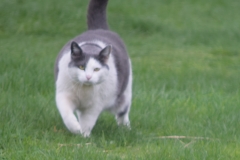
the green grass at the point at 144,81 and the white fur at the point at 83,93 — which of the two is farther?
the white fur at the point at 83,93

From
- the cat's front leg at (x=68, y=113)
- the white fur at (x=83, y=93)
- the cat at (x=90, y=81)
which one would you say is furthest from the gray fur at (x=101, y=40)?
the cat's front leg at (x=68, y=113)

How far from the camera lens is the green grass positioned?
4699mm

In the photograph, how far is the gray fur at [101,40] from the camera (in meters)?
5.38

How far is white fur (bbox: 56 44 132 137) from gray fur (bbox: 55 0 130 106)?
11cm

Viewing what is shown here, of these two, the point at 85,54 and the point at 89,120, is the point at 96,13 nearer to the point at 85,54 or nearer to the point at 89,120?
the point at 85,54

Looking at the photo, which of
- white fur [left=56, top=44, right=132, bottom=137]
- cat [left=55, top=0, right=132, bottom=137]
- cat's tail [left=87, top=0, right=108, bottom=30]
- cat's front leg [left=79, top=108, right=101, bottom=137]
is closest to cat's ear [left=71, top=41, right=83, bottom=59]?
cat [left=55, top=0, right=132, bottom=137]

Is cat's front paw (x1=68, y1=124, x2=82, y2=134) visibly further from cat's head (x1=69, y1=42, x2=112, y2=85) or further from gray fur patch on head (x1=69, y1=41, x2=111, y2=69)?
gray fur patch on head (x1=69, y1=41, x2=111, y2=69)

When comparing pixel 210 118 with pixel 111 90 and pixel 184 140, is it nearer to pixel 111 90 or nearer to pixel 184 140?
pixel 184 140

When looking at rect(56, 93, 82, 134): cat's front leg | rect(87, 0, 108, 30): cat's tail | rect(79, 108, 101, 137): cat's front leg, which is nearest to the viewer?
rect(56, 93, 82, 134): cat's front leg

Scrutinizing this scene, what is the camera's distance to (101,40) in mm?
5590

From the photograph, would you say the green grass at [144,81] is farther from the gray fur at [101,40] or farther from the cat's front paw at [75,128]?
the gray fur at [101,40]

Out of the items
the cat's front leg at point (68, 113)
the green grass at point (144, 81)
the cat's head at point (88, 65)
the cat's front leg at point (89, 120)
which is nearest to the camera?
the green grass at point (144, 81)

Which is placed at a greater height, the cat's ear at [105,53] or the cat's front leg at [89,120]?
the cat's ear at [105,53]

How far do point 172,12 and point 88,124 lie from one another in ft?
30.8
